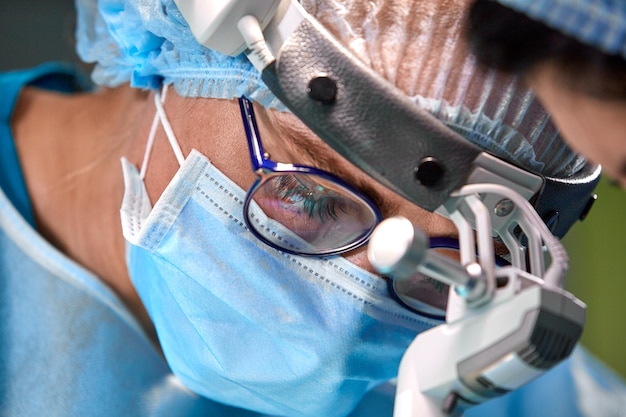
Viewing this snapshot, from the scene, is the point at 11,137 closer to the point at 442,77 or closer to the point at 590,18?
the point at 442,77

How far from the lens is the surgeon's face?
0.55 meters

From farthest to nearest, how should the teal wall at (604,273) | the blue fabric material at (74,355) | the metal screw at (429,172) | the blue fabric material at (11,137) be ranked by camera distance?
the teal wall at (604,273) → the blue fabric material at (11,137) → the blue fabric material at (74,355) → the metal screw at (429,172)

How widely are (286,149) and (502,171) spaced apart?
26cm

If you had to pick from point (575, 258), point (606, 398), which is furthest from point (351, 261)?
point (575, 258)

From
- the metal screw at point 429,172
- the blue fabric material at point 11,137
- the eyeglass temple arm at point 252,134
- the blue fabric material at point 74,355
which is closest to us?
the metal screw at point 429,172

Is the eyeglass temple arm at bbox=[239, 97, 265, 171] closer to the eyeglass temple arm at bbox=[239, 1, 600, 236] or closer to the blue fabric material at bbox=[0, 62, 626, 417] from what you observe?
the eyeglass temple arm at bbox=[239, 1, 600, 236]

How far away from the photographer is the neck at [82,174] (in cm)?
126

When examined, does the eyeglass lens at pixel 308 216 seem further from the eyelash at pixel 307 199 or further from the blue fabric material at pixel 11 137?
the blue fabric material at pixel 11 137

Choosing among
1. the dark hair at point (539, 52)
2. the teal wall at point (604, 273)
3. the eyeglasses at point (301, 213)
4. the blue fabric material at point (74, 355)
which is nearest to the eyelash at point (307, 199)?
the eyeglasses at point (301, 213)

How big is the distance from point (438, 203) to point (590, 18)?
0.29 metres

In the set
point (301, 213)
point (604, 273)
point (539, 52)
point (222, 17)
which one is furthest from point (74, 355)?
point (604, 273)

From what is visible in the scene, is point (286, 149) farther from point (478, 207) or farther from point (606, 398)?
point (606, 398)

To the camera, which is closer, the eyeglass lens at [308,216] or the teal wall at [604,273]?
the eyeglass lens at [308,216]

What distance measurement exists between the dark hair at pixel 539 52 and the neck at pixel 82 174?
0.74 m
